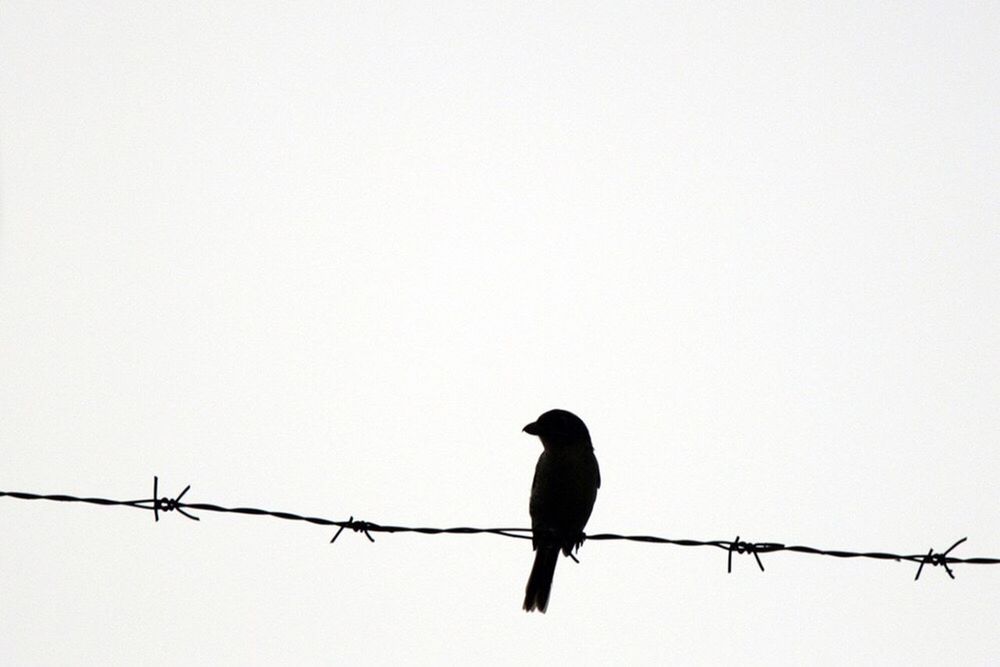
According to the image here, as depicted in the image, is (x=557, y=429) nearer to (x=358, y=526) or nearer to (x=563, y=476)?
(x=563, y=476)

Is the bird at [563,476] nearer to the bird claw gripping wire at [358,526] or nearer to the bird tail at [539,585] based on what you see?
the bird tail at [539,585]

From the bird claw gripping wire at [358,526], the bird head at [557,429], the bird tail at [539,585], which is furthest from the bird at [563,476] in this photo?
the bird claw gripping wire at [358,526]

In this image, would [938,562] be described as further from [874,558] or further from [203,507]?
[203,507]

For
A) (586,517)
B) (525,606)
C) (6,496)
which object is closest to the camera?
(6,496)

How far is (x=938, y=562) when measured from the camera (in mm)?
5305

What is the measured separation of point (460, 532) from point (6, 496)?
1911mm

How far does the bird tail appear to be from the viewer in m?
7.31

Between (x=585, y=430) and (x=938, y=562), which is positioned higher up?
(x=585, y=430)

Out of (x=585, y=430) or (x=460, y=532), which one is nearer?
(x=460, y=532)

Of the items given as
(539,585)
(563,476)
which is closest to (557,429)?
(563,476)

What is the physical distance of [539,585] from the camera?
7328 millimetres

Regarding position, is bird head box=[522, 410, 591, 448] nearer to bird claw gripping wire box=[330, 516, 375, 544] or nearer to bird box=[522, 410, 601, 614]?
bird box=[522, 410, 601, 614]

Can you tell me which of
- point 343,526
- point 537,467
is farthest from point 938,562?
point 537,467

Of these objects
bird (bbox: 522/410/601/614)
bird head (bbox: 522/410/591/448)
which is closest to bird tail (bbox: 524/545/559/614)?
bird (bbox: 522/410/601/614)
